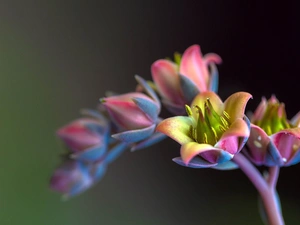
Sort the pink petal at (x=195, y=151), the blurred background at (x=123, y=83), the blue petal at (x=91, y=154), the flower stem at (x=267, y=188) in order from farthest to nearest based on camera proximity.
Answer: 1. the blurred background at (x=123, y=83)
2. the blue petal at (x=91, y=154)
3. the flower stem at (x=267, y=188)
4. the pink petal at (x=195, y=151)

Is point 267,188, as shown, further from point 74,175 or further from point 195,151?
point 74,175

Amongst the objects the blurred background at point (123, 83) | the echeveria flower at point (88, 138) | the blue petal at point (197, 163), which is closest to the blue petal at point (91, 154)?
the echeveria flower at point (88, 138)

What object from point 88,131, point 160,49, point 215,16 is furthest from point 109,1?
point 88,131

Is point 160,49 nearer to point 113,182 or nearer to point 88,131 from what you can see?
point 113,182

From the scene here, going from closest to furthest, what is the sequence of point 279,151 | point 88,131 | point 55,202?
1. point 279,151
2. point 88,131
3. point 55,202

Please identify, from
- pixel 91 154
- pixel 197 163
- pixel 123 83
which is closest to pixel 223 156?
pixel 197 163

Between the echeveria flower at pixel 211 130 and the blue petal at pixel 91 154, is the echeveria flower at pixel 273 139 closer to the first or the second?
the echeveria flower at pixel 211 130
